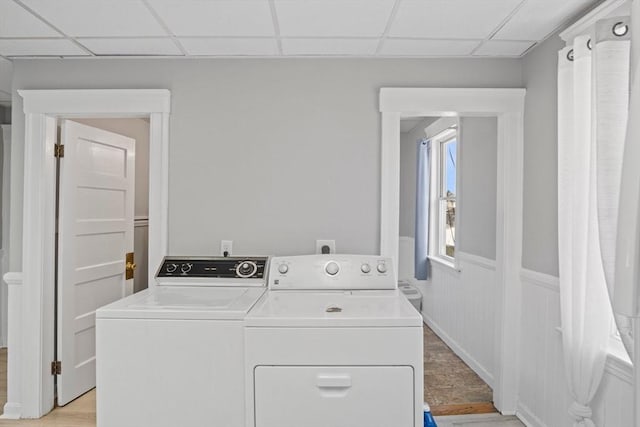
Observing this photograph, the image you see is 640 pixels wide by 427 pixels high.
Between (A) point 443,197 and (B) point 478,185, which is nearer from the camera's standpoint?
(B) point 478,185

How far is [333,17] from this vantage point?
1956 millimetres

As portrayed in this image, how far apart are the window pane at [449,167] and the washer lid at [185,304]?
8.80ft

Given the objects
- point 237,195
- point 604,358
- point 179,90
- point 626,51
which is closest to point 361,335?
point 604,358

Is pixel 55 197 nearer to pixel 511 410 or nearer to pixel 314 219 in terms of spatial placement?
pixel 314 219

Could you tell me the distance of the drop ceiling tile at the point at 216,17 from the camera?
6.03ft

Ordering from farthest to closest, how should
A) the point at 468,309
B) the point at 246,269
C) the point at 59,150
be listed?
the point at 468,309 < the point at 59,150 < the point at 246,269

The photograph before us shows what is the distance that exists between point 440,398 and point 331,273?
4.17ft

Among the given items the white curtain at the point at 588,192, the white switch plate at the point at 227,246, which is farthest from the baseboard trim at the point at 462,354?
the white switch plate at the point at 227,246

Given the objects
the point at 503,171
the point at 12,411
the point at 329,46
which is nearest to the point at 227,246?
the point at 329,46

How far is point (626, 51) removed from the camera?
155 centimetres

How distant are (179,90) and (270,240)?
1.06 m

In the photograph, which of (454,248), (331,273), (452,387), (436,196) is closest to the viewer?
(331,273)

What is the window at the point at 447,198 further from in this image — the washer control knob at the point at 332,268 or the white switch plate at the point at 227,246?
the white switch plate at the point at 227,246

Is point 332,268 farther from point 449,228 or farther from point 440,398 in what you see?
point 449,228
